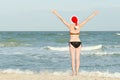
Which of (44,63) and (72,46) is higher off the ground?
(72,46)

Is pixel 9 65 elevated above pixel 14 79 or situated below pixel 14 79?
below

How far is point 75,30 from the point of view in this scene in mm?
11031

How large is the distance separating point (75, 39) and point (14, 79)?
2113 mm

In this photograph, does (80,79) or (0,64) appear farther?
→ (0,64)

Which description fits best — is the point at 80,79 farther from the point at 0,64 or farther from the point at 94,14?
the point at 0,64

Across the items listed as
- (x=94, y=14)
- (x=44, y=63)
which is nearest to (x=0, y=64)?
(x=44, y=63)

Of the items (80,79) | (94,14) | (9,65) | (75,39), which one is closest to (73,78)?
(80,79)

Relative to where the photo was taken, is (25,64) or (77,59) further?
(25,64)

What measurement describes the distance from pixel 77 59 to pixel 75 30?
854 millimetres

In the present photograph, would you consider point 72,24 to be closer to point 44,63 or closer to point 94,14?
point 94,14

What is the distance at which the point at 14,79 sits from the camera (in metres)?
11.5

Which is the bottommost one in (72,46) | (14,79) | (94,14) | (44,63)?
(44,63)

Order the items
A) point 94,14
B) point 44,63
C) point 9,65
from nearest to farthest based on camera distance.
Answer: point 94,14 → point 9,65 → point 44,63

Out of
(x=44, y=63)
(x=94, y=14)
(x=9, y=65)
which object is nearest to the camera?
(x=94, y=14)
